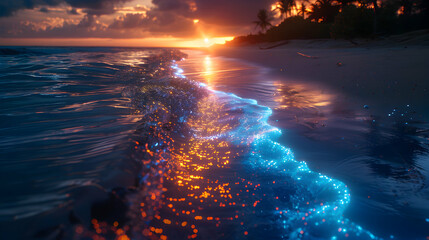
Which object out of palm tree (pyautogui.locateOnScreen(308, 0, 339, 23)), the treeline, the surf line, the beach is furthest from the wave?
palm tree (pyautogui.locateOnScreen(308, 0, 339, 23))

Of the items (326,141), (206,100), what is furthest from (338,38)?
(326,141)

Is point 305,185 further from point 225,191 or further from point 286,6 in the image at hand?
point 286,6

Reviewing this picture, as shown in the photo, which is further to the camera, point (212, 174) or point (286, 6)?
point (286, 6)

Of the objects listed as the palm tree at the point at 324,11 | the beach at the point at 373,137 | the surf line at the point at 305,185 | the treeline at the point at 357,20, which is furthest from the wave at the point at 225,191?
the palm tree at the point at 324,11

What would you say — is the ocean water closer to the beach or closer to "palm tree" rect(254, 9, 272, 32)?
the beach

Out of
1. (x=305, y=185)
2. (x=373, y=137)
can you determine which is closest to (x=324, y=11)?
(x=373, y=137)

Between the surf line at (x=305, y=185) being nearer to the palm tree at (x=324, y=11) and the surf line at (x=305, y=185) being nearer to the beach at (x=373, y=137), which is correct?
the beach at (x=373, y=137)
